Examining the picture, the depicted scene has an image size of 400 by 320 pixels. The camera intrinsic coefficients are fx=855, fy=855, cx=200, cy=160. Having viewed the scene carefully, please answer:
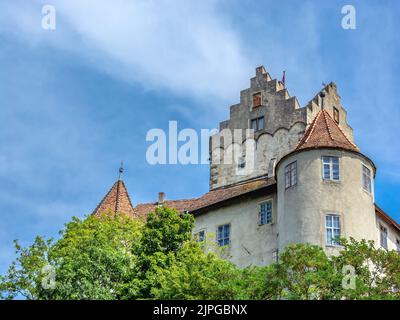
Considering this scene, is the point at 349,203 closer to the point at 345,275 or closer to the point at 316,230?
the point at 316,230

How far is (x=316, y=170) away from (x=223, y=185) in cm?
1261

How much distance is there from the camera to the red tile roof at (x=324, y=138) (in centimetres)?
3969

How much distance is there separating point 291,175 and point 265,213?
2.81m

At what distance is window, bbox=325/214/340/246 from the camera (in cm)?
3781

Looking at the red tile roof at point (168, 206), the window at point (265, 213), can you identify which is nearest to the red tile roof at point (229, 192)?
the red tile roof at point (168, 206)

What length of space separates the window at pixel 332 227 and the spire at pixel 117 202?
12595mm

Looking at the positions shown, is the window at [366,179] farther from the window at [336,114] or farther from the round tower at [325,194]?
the window at [336,114]

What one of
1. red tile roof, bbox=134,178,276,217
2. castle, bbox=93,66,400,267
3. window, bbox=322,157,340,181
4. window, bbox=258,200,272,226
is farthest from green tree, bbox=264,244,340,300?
red tile roof, bbox=134,178,276,217

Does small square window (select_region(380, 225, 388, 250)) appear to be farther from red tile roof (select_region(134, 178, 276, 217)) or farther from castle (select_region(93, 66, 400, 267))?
red tile roof (select_region(134, 178, 276, 217))

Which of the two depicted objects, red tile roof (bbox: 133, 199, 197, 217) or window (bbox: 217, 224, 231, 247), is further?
red tile roof (bbox: 133, 199, 197, 217)

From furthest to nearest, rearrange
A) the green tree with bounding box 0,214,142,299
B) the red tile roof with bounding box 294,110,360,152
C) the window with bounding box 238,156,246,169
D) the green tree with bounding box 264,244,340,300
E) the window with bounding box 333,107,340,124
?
1. the window with bounding box 333,107,340,124
2. the window with bounding box 238,156,246,169
3. the red tile roof with bounding box 294,110,360,152
4. the green tree with bounding box 0,214,142,299
5. the green tree with bounding box 264,244,340,300
